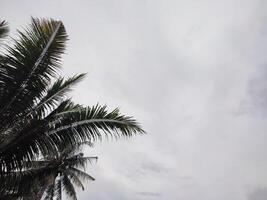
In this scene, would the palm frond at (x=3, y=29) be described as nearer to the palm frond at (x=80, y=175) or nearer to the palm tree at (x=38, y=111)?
the palm tree at (x=38, y=111)

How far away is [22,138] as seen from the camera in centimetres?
737

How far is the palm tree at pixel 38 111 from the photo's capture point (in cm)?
704

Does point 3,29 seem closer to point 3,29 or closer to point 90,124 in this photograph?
point 3,29

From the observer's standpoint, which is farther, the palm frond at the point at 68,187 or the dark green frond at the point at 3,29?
the palm frond at the point at 68,187

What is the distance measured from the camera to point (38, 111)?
25.5ft

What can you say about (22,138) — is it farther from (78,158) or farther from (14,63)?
(78,158)

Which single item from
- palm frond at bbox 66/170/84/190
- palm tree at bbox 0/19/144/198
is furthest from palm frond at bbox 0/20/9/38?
palm frond at bbox 66/170/84/190

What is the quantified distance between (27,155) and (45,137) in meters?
0.61

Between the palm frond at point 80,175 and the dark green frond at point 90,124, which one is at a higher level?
the palm frond at point 80,175

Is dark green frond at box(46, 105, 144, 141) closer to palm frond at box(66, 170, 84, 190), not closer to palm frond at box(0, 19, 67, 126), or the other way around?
palm frond at box(0, 19, 67, 126)

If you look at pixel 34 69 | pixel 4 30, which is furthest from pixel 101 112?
pixel 4 30

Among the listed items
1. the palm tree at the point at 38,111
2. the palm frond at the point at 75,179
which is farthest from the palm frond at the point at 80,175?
the palm tree at the point at 38,111

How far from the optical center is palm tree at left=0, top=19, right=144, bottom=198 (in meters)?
7.04

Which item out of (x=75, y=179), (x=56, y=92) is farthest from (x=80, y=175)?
(x=56, y=92)
